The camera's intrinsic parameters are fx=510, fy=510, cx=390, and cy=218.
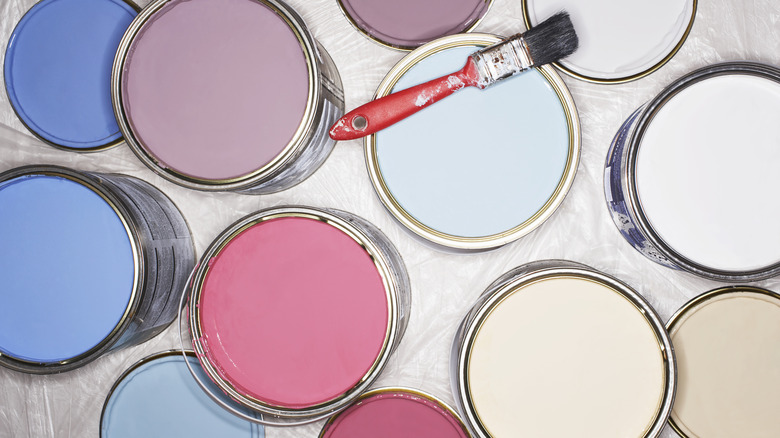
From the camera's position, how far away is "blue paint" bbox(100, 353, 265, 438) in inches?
38.7

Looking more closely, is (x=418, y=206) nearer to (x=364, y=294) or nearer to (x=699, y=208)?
(x=364, y=294)

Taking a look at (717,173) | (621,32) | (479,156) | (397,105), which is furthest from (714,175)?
(397,105)

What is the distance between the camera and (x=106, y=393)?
1.05 meters

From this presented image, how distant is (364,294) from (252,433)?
1.27ft

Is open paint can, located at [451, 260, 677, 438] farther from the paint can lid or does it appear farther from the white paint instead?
the paint can lid

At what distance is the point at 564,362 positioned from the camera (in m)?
0.87

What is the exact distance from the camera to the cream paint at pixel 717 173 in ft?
2.90

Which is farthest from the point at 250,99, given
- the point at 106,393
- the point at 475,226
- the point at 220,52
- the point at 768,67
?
the point at 768,67

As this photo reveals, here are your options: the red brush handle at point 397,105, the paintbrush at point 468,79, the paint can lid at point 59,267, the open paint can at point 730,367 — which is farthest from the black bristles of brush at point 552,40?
the paint can lid at point 59,267

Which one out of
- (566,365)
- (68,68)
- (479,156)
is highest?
(68,68)

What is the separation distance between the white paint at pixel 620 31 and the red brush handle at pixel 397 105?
24cm

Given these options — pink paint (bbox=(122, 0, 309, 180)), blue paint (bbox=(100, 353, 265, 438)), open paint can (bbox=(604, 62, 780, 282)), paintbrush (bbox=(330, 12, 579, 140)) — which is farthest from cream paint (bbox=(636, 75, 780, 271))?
blue paint (bbox=(100, 353, 265, 438))

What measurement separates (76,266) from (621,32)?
1082mm

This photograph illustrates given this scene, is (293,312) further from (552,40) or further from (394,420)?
(552,40)
